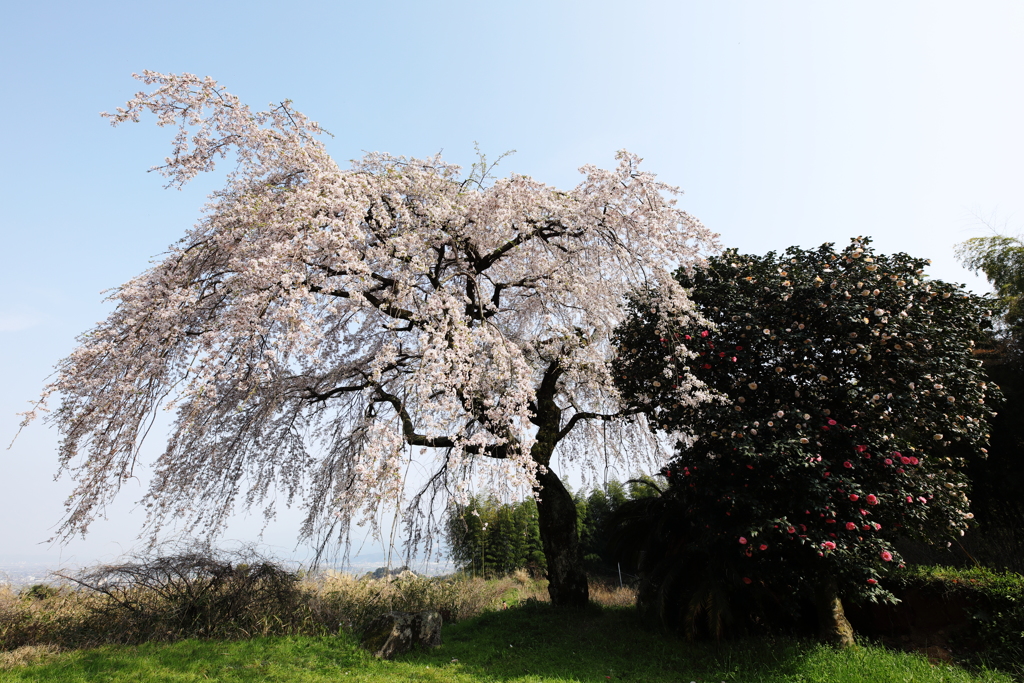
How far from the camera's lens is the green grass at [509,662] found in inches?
207

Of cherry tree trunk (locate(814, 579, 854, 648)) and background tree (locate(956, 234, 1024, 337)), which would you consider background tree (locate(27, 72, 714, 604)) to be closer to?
cherry tree trunk (locate(814, 579, 854, 648))

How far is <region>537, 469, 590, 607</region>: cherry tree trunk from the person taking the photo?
8727 mm

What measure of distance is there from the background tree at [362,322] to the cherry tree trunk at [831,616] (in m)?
2.93

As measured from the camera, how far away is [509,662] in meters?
6.38

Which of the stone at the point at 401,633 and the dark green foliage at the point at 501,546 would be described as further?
the dark green foliage at the point at 501,546

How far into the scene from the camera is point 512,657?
6.57 meters

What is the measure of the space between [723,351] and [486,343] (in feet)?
11.0

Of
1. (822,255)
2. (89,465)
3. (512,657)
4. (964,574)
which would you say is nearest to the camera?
(89,465)

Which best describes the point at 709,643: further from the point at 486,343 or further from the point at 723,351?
the point at 486,343

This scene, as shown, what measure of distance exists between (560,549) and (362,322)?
201 inches

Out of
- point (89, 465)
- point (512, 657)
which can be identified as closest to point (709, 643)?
point (512, 657)

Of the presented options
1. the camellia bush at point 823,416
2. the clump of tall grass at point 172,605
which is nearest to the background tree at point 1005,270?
the camellia bush at point 823,416

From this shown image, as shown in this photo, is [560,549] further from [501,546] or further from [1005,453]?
[1005,453]

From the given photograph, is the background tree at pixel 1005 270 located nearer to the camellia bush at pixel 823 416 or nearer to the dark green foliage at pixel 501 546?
the camellia bush at pixel 823 416
